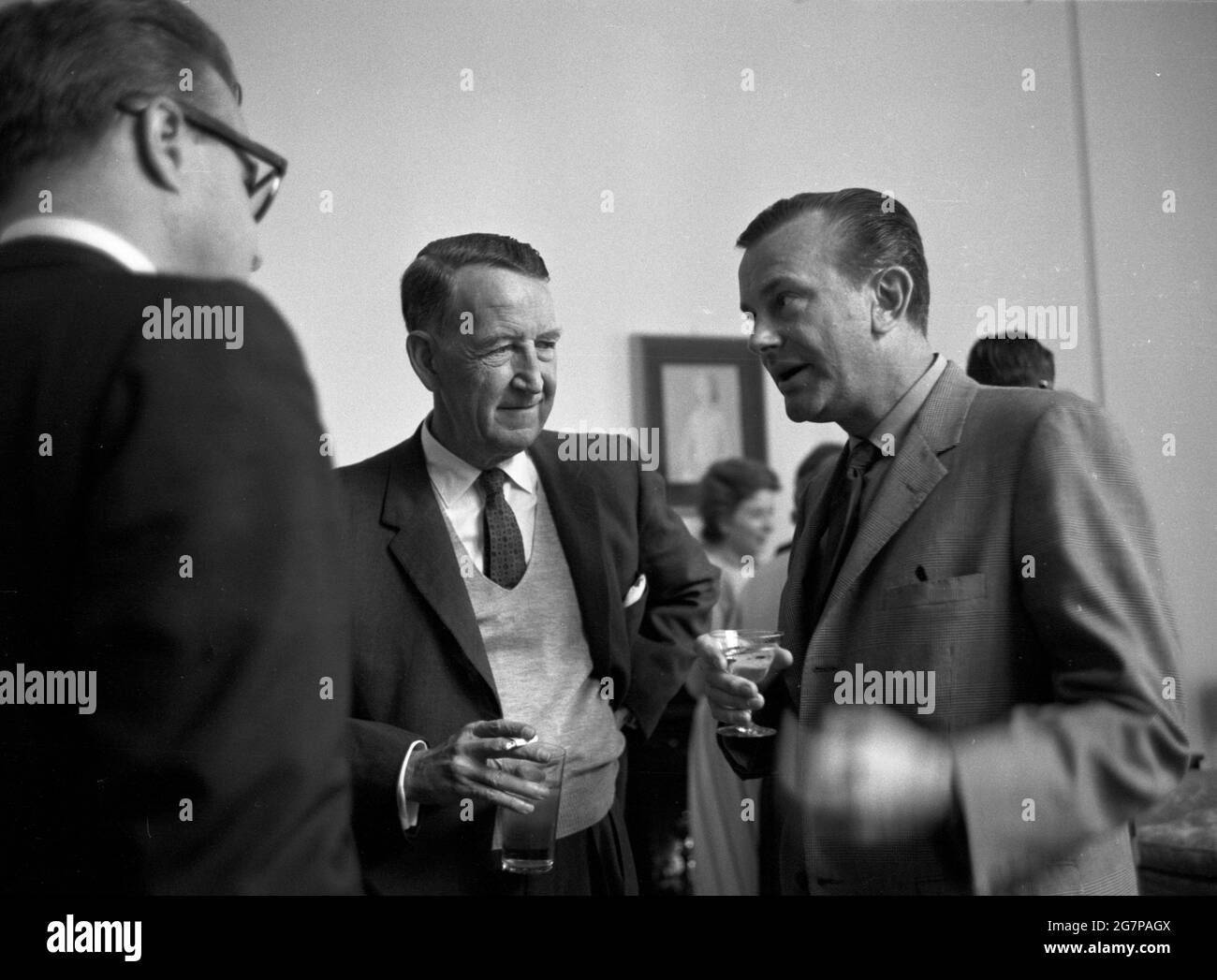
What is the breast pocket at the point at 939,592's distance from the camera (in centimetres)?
132

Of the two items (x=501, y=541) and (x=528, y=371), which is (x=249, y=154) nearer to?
(x=528, y=371)

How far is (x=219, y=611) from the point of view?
37.8 inches

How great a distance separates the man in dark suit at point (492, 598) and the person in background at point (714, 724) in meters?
0.04

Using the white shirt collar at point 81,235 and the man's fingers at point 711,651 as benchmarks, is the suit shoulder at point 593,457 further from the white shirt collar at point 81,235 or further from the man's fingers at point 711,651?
the white shirt collar at point 81,235

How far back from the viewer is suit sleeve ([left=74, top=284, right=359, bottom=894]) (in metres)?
0.95

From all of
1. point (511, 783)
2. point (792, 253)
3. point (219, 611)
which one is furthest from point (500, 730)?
point (792, 253)

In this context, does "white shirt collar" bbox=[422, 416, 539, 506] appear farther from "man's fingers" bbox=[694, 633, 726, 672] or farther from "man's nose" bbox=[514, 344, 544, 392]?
"man's fingers" bbox=[694, 633, 726, 672]

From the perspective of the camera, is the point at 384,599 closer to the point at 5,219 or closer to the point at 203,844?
the point at 203,844

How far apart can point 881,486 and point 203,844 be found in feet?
2.98

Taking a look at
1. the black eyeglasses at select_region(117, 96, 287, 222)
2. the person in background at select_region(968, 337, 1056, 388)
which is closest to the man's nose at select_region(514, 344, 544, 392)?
the black eyeglasses at select_region(117, 96, 287, 222)

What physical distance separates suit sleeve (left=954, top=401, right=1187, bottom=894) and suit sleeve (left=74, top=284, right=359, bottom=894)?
2.69 feet

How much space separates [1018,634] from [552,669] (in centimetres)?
60

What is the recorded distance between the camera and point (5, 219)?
3.92 ft
